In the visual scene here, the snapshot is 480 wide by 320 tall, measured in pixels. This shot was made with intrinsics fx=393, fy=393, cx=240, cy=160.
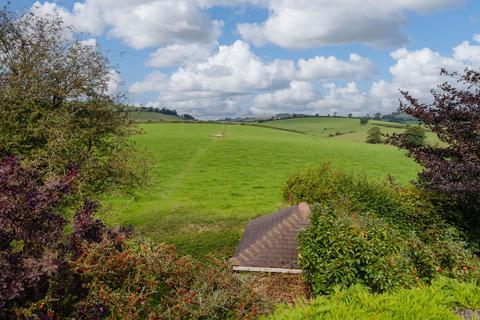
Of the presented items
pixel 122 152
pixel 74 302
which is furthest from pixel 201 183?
pixel 74 302

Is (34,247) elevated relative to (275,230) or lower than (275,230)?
elevated

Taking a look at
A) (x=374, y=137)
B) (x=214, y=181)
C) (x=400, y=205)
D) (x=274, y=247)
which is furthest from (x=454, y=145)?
(x=374, y=137)

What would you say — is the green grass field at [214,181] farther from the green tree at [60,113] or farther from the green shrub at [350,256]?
the green shrub at [350,256]

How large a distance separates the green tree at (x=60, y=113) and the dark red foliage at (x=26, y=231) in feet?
17.3

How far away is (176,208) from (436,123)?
15.5 meters

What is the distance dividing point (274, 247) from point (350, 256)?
9.19 feet

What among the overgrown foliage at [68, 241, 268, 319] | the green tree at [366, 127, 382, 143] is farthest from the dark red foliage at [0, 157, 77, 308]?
the green tree at [366, 127, 382, 143]

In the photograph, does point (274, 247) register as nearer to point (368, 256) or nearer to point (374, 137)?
point (368, 256)

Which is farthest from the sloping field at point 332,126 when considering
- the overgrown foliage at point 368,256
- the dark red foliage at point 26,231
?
the dark red foliage at point 26,231

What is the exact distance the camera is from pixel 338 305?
7.35 m

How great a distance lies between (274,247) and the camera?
1217cm

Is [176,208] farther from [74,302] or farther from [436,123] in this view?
[74,302]

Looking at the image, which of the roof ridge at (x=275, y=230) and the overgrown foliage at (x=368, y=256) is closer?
the overgrown foliage at (x=368, y=256)

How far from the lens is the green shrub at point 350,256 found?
9.57 meters
